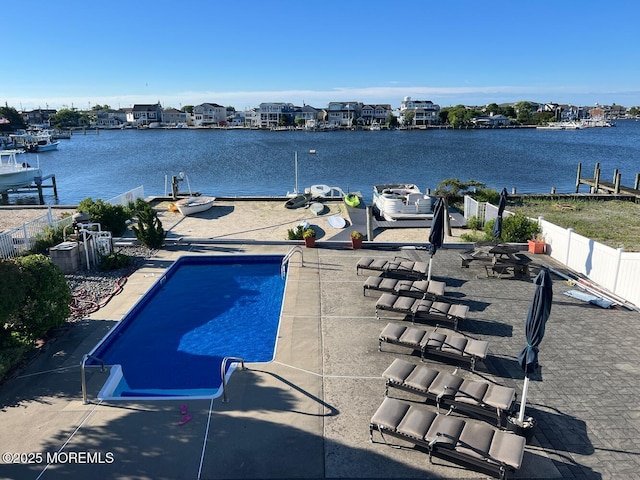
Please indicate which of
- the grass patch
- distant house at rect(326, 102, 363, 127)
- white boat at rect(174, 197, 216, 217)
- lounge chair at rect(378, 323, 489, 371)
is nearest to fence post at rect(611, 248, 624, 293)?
lounge chair at rect(378, 323, 489, 371)

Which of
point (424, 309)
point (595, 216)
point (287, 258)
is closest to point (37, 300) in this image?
point (287, 258)

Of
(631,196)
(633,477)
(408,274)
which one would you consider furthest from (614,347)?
(631,196)

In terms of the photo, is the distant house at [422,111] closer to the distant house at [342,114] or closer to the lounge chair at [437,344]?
the distant house at [342,114]

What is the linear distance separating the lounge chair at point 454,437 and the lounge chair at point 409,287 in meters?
5.60

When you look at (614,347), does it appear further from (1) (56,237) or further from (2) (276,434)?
(1) (56,237)

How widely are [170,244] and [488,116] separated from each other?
206 meters

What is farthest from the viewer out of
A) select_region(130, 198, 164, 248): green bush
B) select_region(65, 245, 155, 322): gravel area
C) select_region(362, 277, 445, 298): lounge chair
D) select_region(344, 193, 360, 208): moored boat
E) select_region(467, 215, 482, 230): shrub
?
select_region(344, 193, 360, 208): moored boat

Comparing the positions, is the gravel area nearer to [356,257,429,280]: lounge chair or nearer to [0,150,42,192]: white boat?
[356,257,429,280]: lounge chair

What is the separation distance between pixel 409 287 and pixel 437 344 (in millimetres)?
3382

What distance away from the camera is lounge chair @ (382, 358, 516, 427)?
742cm

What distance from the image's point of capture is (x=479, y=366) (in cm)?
948

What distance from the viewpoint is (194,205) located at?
26.7 metres

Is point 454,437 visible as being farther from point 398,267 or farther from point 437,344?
point 398,267

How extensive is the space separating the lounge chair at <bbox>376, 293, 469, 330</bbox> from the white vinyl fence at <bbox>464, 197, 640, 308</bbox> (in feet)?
17.6
